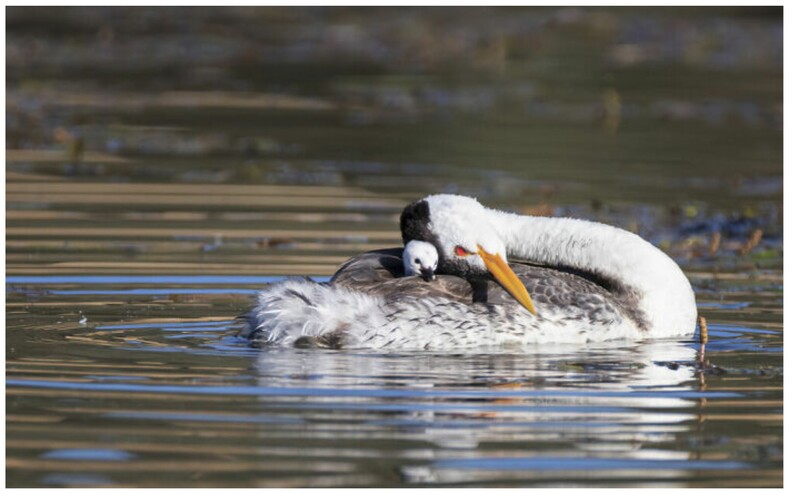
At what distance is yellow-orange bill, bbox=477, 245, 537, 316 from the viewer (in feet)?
35.8

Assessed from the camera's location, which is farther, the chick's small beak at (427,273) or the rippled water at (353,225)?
the chick's small beak at (427,273)

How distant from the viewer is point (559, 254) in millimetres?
11938

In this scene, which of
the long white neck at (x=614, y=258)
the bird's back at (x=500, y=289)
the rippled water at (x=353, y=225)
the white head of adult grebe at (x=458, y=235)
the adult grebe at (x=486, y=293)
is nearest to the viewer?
the rippled water at (x=353, y=225)

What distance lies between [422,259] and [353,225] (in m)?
5.17

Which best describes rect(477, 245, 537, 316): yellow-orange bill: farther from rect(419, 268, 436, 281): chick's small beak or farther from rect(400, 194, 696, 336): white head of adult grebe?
rect(419, 268, 436, 281): chick's small beak

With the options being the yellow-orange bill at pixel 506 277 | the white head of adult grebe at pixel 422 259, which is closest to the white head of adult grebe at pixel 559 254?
the yellow-orange bill at pixel 506 277

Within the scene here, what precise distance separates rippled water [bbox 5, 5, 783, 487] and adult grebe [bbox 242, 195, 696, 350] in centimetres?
17

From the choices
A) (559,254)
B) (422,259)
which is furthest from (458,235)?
(559,254)

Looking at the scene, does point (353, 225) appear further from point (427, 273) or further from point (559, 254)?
point (427, 273)

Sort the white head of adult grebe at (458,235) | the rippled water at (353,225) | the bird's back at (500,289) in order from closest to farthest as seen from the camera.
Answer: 1. the rippled water at (353,225)
2. the bird's back at (500,289)
3. the white head of adult grebe at (458,235)

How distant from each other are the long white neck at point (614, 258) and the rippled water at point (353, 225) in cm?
22

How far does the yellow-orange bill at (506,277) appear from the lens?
10.9 meters

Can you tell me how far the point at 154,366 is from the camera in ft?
33.4

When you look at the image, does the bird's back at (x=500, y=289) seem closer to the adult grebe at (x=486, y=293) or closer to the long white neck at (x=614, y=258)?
the adult grebe at (x=486, y=293)
